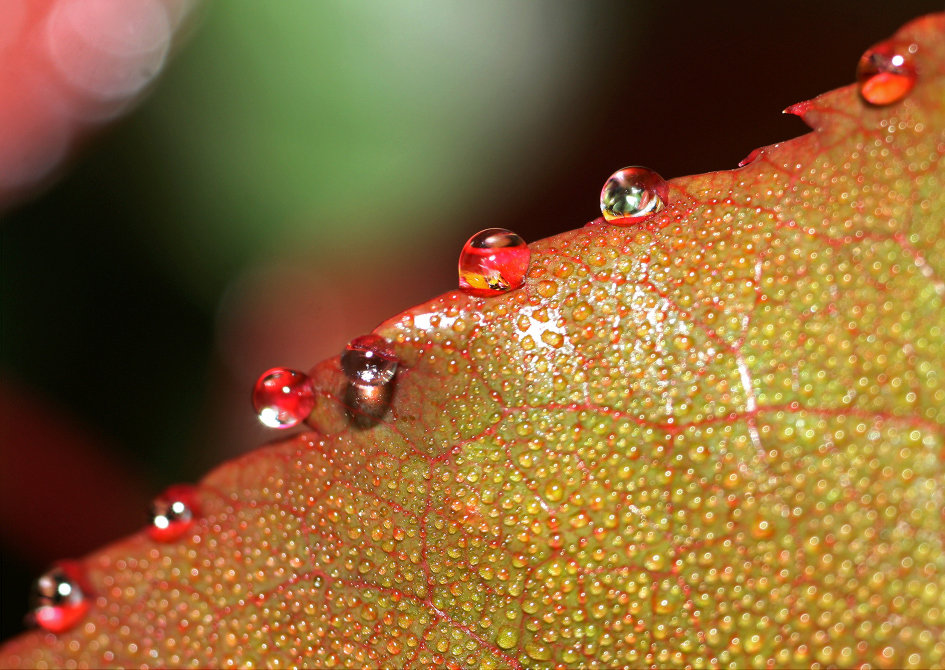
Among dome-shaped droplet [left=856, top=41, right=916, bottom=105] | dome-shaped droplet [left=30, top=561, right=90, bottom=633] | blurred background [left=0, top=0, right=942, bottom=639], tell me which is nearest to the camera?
dome-shaped droplet [left=856, top=41, right=916, bottom=105]

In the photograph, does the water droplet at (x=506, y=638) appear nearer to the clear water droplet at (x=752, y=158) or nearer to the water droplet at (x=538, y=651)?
the water droplet at (x=538, y=651)

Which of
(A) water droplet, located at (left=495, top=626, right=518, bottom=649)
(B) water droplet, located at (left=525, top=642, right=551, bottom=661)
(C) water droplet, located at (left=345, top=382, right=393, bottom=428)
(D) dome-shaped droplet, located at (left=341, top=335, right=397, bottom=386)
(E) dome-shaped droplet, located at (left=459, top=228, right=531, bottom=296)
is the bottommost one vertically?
(B) water droplet, located at (left=525, top=642, right=551, bottom=661)

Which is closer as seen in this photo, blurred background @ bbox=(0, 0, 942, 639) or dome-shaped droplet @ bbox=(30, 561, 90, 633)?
dome-shaped droplet @ bbox=(30, 561, 90, 633)

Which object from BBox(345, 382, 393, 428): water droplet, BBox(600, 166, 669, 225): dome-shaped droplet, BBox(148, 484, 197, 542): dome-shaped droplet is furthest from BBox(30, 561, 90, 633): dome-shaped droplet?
BBox(600, 166, 669, 225): dome-shaped droplet

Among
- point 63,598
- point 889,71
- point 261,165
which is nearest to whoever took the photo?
point 889,71

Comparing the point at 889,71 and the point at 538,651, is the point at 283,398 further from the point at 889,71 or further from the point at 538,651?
the point at 889,71

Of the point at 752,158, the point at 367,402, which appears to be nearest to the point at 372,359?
the point at 367,402

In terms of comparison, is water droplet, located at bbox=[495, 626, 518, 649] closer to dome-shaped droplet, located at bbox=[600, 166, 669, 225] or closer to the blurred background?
dome-shaped droplet, located at bbox=[600, 166, 669, 225]
